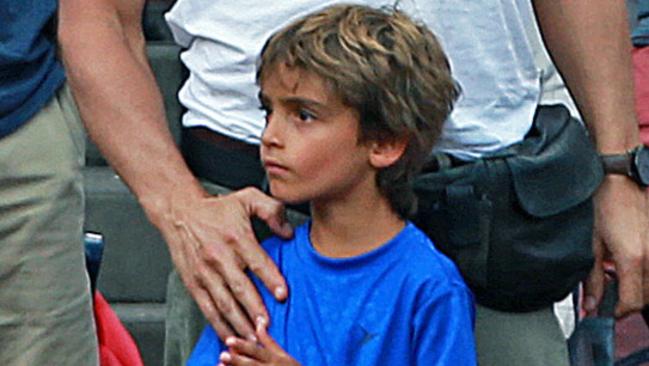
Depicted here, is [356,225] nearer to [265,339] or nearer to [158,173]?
[265,339]

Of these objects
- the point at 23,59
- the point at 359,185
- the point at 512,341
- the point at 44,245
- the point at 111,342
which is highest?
the point at 359,185

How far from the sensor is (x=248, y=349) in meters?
2.56

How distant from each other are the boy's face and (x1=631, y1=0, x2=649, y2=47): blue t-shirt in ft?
7.19

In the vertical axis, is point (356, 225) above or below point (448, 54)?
below

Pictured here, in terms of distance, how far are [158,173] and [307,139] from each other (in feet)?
1.17

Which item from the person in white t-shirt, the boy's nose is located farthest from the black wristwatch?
the boy's nose

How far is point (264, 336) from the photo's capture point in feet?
8.53

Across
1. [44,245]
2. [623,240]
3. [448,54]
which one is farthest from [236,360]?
[44,245]

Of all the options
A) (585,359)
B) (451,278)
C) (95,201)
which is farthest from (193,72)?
(95,201)

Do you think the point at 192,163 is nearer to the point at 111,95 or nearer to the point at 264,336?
the point at 111,95

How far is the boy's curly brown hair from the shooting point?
8.43 ft

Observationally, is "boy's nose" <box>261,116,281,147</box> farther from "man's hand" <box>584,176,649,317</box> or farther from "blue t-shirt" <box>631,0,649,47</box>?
"blue t-shirt" <box>631,0,649,47</box>

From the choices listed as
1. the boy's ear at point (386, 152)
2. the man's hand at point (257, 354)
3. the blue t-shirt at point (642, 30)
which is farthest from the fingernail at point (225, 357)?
the blue t-shirt at point (642, 30)

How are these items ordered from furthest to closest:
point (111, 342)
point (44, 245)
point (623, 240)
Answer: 1. point (111, 342)
2. point (44, 245)
3. point (623, 240)
